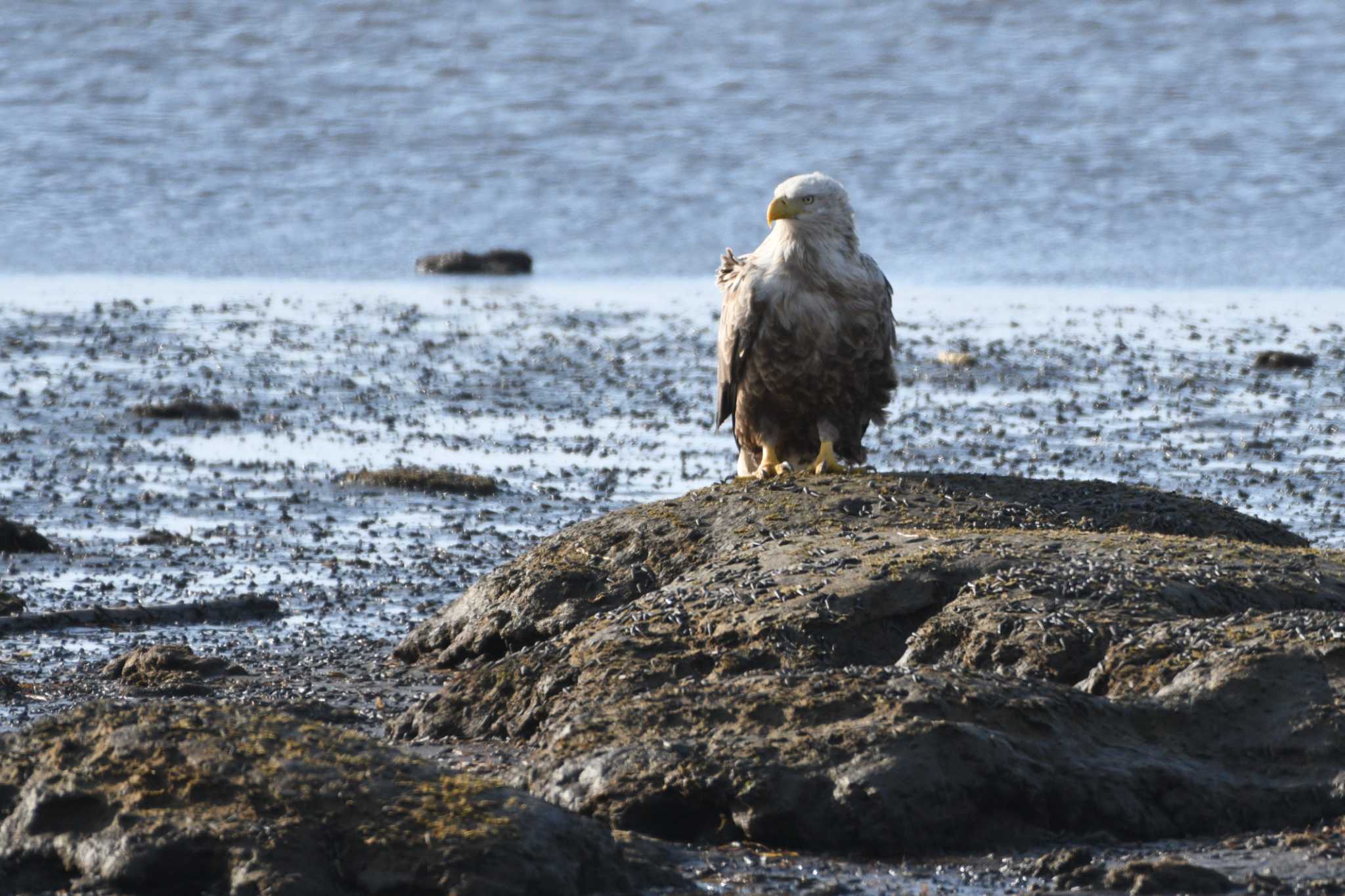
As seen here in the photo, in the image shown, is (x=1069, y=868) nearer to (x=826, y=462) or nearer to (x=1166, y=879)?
(x=1166, y=879)

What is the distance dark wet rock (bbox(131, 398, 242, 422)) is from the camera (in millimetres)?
13406

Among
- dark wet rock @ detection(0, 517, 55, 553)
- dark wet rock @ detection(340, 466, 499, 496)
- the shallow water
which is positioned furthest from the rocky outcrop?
dark wet rock @ detection(340, 466, 499, 496)

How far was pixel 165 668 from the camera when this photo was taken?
7.00 m

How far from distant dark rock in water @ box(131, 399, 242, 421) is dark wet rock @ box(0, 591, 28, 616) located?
16.9 feet

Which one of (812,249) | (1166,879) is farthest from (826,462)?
(1166,879)

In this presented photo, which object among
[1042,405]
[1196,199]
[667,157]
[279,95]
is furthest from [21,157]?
[1042,405]

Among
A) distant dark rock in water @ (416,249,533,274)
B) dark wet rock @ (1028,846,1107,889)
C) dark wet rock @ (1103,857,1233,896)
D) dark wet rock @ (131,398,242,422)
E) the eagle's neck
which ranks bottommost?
distant dark rock in water @ (416,249,533,274)

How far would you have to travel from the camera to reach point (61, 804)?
456cm

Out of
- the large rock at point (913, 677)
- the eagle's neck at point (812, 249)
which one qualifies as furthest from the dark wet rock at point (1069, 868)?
the eagle's neck at point (812, 249)

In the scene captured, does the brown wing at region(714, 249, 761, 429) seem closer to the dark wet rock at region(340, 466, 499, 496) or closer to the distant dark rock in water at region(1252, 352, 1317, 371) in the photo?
the dark wet rock at region(340, 466, 499, 496)

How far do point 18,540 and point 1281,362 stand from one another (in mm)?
9711

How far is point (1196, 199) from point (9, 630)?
A: 20.7 m

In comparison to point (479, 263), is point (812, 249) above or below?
above

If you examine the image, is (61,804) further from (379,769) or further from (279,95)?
(279,95)
